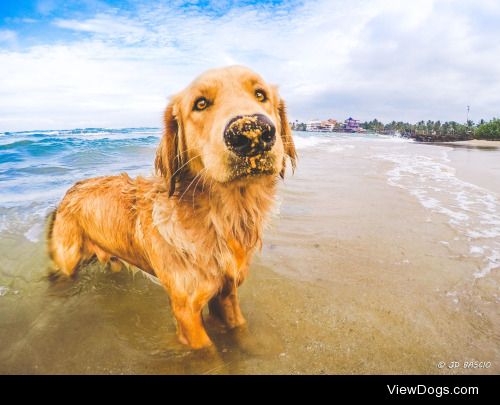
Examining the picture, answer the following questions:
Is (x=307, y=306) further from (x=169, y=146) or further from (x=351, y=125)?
(x=351, y=125)

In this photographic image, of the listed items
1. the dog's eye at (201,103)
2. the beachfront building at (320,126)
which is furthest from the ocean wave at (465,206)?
the beachfront building at (320,126)

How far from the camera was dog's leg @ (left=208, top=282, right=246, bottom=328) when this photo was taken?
9.07 ft

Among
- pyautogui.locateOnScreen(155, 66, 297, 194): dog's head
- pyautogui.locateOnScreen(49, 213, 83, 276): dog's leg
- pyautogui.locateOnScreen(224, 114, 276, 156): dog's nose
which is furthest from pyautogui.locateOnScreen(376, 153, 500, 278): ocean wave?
pyautogui.locateOnScreen(49, 213, 83, 276): dog's leg

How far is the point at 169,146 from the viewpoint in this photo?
270 centimetres

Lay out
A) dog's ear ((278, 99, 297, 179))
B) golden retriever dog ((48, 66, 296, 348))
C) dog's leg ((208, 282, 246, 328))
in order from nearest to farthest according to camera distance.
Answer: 1. golden retriever dog ((48, 66, 296, 348))
2. dog's leg ((208, 282, 246, 328))
3. dog's ear ((278, 99, 297, 179))

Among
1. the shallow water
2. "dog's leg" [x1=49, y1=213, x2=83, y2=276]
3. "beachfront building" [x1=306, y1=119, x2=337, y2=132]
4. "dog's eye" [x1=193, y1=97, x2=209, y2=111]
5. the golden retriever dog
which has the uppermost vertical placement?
"beachfront building" [x1=306, y1=119, x2=337, y2=132]

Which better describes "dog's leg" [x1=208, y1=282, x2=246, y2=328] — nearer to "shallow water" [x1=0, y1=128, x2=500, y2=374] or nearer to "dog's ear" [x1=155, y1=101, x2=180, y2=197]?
"shallow water" [x1=0, y1=128, x2=500, y2=374]

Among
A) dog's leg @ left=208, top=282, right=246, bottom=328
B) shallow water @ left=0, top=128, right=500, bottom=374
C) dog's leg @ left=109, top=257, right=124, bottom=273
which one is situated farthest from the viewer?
dog's leg @ left=109, top=257, right=124, bottom=273

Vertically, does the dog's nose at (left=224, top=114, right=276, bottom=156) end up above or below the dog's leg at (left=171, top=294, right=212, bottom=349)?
above

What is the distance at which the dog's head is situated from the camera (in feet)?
6.24

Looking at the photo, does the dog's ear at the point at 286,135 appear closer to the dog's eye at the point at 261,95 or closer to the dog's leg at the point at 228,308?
the dog's eye at the point at 261,95

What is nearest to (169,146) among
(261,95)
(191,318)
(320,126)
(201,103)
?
(201,103)

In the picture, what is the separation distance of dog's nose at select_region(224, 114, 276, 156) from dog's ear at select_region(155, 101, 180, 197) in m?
0.86

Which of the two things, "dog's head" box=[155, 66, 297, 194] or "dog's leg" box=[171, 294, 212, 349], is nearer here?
"dog's head" box=[155, 66, 297, 194]
